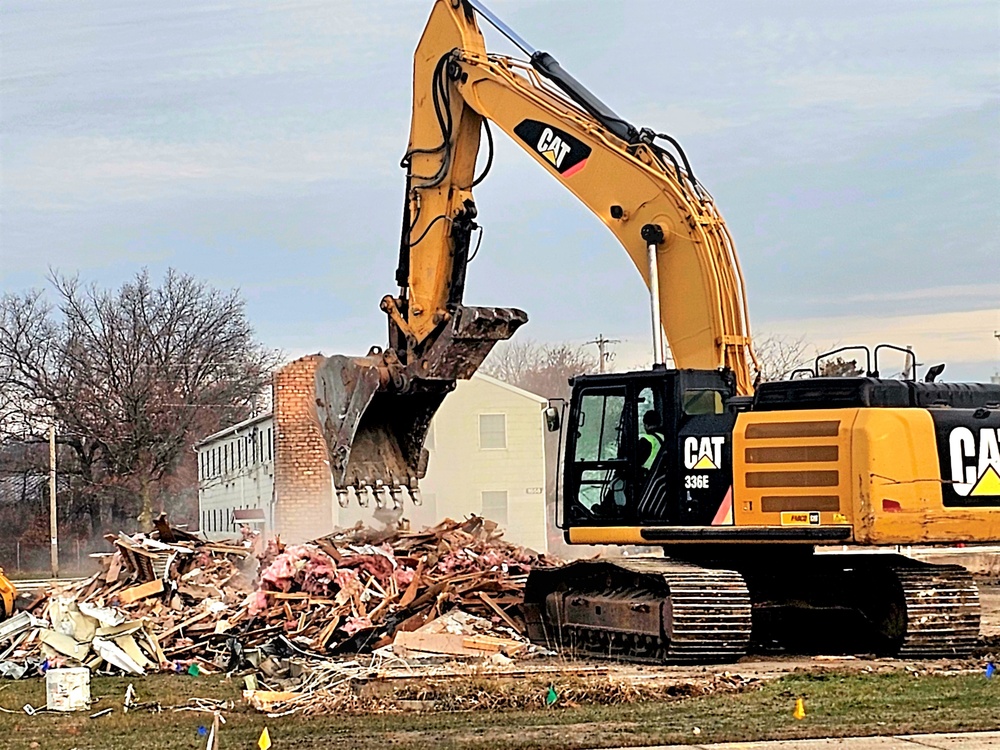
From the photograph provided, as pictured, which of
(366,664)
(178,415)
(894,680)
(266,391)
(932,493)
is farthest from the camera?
(266,391)

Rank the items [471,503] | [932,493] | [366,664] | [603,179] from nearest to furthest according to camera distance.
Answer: [932,493] → [366,664] → [603,179] → [471,503]

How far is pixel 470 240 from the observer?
58.6ft

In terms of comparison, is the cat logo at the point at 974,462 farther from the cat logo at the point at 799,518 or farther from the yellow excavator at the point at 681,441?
the cat logo at the point at 799,518

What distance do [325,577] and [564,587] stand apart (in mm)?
2718

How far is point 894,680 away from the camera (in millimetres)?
12969

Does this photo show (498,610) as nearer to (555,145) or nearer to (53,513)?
(555,145)

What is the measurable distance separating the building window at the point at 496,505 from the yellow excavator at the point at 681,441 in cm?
3130

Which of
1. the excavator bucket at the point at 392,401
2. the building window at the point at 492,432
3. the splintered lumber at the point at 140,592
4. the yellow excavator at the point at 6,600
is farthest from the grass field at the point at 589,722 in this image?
the building window at the point at 492,432

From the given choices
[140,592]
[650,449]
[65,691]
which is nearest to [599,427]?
[650,449]

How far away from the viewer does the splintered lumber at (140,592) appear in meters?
17.7

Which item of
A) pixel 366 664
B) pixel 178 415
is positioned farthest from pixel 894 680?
pixel 178 415

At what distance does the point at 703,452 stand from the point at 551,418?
5.14 ft

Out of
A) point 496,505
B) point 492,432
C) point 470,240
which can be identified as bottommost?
point 496,505

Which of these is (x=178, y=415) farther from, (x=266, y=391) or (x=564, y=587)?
(x=564, y=587)
